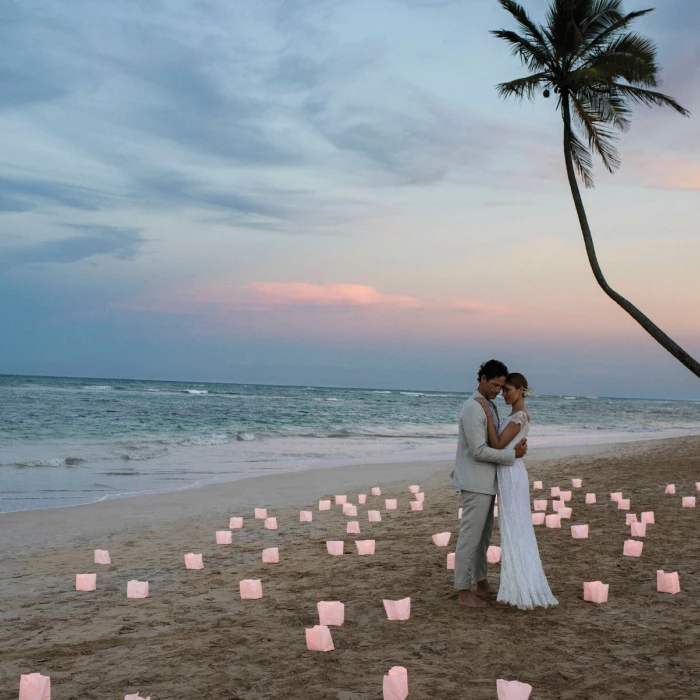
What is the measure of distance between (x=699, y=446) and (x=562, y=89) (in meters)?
11.3

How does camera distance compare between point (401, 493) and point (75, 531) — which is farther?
point (401, 493)

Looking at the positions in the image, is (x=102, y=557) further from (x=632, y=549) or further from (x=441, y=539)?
(x=632, y=549)

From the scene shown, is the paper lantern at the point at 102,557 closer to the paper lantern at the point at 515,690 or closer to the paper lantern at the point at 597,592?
the paper lantern at the point at 597,592

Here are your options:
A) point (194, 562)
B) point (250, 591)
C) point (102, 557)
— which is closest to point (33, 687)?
point (250, 591)

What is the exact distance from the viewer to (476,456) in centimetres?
572

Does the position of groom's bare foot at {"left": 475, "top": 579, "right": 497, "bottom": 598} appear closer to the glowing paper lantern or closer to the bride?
the bride

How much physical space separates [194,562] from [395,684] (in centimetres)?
410

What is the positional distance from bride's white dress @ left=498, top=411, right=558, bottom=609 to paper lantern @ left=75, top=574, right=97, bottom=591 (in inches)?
149

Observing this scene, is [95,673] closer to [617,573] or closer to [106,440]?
[617,573]

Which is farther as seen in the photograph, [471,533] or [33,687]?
[471,533]

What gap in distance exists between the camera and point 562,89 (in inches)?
645

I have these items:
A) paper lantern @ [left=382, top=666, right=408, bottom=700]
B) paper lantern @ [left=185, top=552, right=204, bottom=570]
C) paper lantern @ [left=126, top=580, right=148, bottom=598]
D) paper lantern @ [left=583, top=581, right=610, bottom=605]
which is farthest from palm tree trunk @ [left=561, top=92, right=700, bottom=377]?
paper lantern @ [left=382, top=666, right=408, bottom=700]

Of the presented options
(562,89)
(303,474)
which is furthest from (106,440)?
(562,89)

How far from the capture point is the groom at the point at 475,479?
5.73 meters
